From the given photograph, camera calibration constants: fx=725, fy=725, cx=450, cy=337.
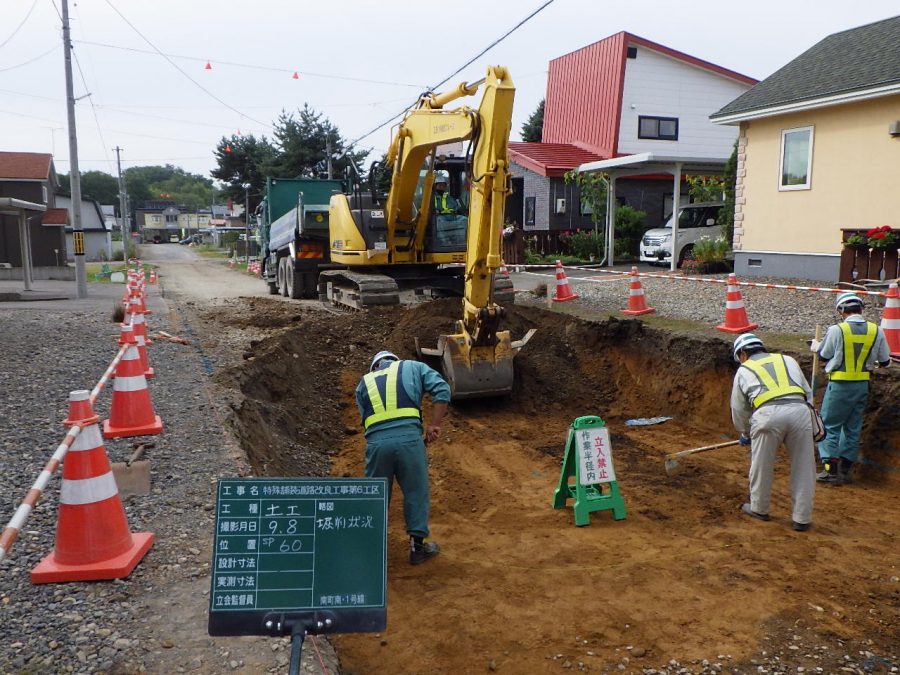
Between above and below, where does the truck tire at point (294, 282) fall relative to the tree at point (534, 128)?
below

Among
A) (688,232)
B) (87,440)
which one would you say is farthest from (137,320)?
(688,232)

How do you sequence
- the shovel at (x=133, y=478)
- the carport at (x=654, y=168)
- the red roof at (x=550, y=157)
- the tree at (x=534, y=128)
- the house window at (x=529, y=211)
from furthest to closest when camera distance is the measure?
the tree at (x=534, y=128), the house window at (x=529, y=211), the red roof at (x=550, y=157), the carport at (x=654, y=168), the shovel at (x=133, y=478)

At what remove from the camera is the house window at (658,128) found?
26859 millimetres

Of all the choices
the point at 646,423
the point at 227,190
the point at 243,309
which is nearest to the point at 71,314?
the point at 243,309

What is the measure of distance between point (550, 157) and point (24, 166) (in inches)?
965

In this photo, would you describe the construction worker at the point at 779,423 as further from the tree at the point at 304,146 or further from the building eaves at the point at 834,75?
the tree at the point at 304,146

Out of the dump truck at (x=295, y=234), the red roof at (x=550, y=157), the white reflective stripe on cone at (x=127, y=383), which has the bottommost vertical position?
the white reflective stripe on cone at (x=127, y=383)

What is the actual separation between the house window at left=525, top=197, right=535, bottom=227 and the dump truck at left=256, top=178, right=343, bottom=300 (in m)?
9.74

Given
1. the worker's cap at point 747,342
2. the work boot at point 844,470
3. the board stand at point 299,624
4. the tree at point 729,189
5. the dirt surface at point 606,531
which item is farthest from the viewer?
the tree at point 729,189

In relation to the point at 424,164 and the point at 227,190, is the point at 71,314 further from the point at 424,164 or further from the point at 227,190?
the point at 227,190

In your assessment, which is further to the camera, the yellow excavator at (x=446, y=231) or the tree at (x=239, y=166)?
the tree at (x=239, y=166)

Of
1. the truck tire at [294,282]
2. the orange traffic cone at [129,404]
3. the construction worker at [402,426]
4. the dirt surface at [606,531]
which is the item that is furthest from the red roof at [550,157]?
the construction worker at [402,426]

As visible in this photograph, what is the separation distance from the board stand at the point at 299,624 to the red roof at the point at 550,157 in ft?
78.1

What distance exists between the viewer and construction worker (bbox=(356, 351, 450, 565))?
5102 millimetres
